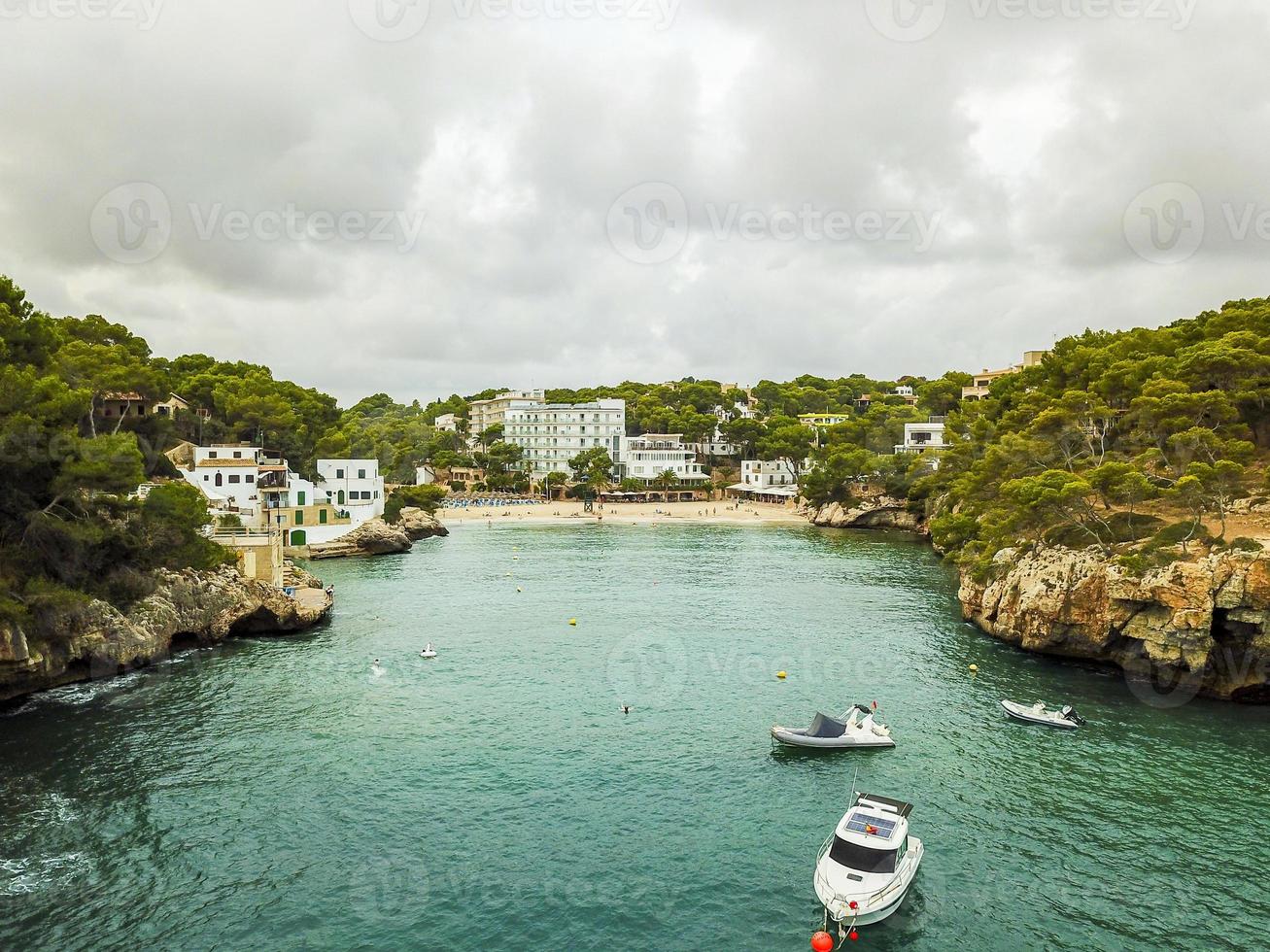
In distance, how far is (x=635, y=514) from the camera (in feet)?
420

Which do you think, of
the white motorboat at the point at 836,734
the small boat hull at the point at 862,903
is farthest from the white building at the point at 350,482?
the small boat hull at the point at 862,903

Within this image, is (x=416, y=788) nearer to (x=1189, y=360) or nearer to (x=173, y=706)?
(x=173, y=706)

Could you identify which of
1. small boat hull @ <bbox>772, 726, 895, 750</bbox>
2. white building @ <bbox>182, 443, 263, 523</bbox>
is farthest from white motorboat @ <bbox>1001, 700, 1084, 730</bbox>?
white building @ <bbox>182, 443, 263, 523</bbox>

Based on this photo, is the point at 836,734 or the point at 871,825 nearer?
the point at 871,825

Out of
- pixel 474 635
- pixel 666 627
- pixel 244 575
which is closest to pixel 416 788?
pixel 474 635

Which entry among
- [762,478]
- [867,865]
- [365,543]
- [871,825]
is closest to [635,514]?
[762,478]

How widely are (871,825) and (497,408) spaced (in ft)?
522

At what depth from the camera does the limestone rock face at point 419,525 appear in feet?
324

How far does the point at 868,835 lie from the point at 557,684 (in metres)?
19.0

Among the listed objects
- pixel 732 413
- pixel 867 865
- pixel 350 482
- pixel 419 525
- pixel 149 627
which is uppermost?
pixel 732 413

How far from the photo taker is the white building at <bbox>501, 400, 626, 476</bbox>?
156 meters

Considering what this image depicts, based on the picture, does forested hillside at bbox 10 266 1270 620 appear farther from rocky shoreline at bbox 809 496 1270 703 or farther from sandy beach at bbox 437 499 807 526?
sandy beach at bbox 437 499 807 526

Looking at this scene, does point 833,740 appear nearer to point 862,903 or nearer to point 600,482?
point 862,903

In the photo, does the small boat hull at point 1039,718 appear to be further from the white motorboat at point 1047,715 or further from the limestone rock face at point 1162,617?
the limestone rock face at point 1162,617
